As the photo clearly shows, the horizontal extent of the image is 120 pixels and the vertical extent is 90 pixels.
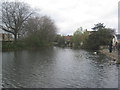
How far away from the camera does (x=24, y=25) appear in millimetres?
45031

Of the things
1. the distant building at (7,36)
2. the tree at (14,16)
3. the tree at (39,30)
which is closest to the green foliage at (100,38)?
the tree at (39,30)

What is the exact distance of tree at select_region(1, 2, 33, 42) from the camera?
4050cm

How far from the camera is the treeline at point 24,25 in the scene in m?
41.0

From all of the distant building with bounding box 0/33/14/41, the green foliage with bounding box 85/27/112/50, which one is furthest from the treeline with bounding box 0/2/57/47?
the green foliage with bounding box 85/27/112/50

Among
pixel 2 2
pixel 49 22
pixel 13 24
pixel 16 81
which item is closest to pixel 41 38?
pixel 49 22

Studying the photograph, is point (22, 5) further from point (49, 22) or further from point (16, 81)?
point (16, 81)

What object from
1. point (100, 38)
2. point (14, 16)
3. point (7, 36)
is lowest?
point (100, 38)

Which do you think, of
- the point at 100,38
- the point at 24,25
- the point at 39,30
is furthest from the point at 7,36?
the point at 100,38

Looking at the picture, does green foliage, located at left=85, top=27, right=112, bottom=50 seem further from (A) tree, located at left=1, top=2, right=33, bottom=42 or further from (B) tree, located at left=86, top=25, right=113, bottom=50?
(A) tree, located at left=1, top=2, right=33, bottom=42

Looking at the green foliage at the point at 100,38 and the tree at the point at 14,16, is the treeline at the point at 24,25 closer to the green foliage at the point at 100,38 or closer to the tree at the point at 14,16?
the tree at the point at 14,16

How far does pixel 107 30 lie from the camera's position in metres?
45.1

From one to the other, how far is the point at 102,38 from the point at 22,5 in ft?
71.8

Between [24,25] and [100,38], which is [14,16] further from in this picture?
[100,38]

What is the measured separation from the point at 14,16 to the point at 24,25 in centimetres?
434
